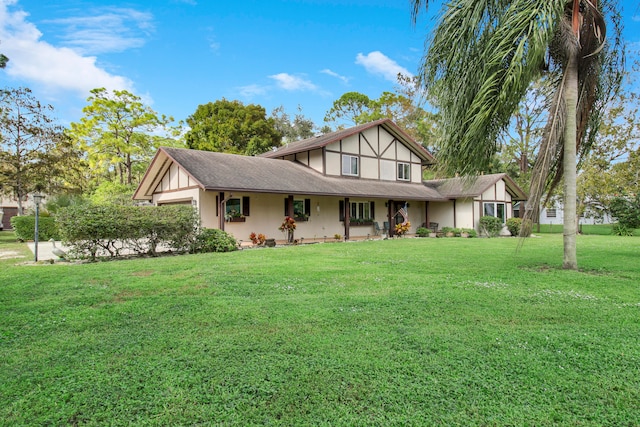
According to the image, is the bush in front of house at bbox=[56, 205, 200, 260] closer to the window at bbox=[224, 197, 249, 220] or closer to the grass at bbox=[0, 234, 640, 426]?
the window at bbox=[224, 197, 249, 220]

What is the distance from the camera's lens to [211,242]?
43.3ft

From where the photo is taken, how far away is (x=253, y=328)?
4309mm

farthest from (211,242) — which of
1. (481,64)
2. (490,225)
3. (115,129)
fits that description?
(115,129)

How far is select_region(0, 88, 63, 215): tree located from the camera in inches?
856

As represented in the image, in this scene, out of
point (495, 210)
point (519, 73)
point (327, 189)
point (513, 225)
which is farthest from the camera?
point (495, 210)

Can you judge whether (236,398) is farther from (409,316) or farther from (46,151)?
(46,151)

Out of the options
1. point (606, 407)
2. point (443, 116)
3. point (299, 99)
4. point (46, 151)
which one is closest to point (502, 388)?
point (606, 407)

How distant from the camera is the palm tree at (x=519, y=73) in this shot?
21.6ft

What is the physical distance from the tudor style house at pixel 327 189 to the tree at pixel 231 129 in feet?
44.2

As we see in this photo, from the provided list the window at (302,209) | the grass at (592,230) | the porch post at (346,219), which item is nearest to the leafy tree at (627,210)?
the grass at (592,230)

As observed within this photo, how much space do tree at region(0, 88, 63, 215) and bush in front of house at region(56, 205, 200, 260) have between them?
1477cm

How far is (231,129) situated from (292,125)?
908 centimetres

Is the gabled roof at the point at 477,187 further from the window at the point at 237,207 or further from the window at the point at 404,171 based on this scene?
the window at the point at 237,207

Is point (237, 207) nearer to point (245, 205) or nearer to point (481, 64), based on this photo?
point (245, 205)
